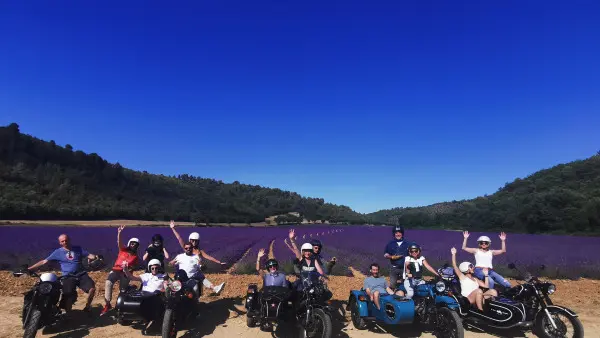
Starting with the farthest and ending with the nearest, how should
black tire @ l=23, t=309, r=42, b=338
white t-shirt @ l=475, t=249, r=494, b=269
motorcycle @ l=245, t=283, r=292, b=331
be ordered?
white t-shirt @ l=475, t=249, r=494, b=269 → motorcycle @ l=245, t=283, r=292, b=331 → black tire @ l=23, t=309, r=42, b=338

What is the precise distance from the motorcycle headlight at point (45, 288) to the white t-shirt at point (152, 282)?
54.4 inches

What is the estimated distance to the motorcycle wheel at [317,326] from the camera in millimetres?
5367

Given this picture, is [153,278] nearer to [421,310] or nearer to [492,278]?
[421,310]

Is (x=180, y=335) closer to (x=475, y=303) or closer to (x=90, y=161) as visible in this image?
(x=475, y=303)

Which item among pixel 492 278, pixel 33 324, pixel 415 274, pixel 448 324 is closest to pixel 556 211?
pixel 492 278

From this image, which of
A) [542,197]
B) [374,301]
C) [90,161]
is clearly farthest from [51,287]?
[90,161]

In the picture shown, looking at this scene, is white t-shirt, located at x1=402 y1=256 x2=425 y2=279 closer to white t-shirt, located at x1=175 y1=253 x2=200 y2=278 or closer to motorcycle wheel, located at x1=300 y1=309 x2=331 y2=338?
motorcycle wheel, located at x1=300 y1=309 x2=331 y2=338

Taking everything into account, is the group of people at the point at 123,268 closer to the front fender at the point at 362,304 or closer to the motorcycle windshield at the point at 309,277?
the motorcycle windshield at the point at 309,277

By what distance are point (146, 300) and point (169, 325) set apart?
0.69m

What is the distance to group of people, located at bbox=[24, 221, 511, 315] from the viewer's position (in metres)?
6.22

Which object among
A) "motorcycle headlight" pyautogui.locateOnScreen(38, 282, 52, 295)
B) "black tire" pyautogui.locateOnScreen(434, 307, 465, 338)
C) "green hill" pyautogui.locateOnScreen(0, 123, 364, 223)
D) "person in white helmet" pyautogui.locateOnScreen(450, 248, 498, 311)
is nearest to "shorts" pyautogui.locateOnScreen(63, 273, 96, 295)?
"motorcycle headlight" pyautogui.locateOnScreen(38, 282, 52, 295)

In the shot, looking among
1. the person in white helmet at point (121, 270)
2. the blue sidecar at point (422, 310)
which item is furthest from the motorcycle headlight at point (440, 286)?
the person in white helmet at point (121, 270)

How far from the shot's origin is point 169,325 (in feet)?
17.6

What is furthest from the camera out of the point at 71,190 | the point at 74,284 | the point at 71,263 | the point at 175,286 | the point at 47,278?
the point at 71,190
